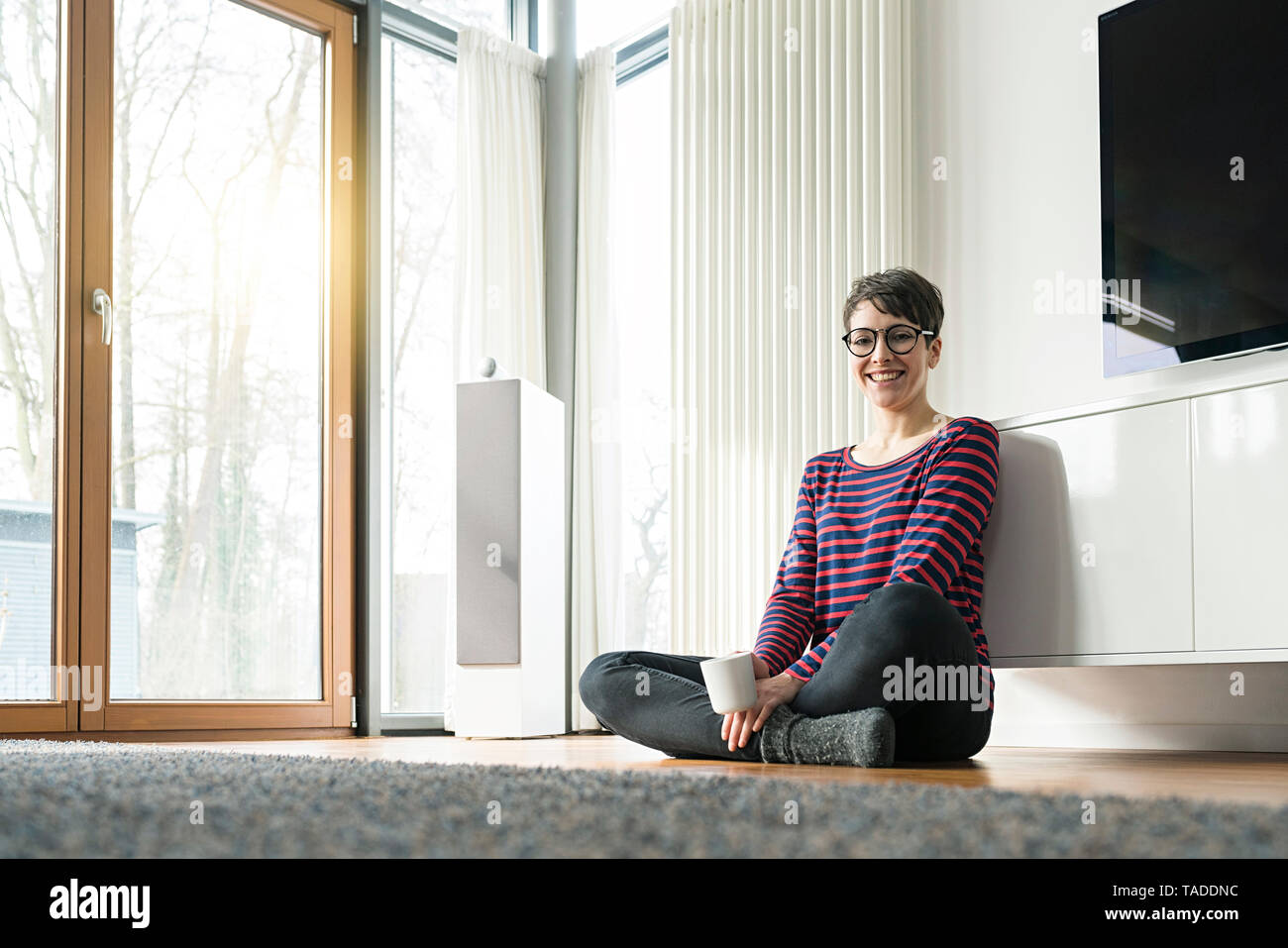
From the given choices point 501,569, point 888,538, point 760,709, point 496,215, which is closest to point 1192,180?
point 888,538

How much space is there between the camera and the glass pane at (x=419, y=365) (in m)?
4.04

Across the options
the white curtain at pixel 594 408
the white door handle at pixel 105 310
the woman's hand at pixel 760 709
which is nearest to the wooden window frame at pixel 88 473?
the white door handle at pixel 105 310

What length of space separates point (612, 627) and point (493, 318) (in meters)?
1.10

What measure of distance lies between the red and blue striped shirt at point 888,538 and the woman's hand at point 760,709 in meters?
0.10

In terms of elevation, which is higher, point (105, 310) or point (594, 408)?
point (105, 310)

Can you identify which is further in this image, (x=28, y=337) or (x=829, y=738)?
(x=28, y=337)

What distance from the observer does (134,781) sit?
104 centimetres

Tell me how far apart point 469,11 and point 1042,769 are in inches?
141

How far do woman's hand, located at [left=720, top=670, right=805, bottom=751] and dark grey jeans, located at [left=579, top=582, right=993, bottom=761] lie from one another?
0.02 m

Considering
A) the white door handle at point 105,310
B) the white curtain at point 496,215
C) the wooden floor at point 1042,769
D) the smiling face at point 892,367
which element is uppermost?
the white curtain at point 496,215

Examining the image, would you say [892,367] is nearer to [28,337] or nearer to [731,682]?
[731,682]

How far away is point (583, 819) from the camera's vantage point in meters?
0.80

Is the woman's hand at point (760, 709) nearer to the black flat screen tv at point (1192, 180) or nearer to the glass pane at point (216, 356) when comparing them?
the black flat screen tv at point (1192, 180)
